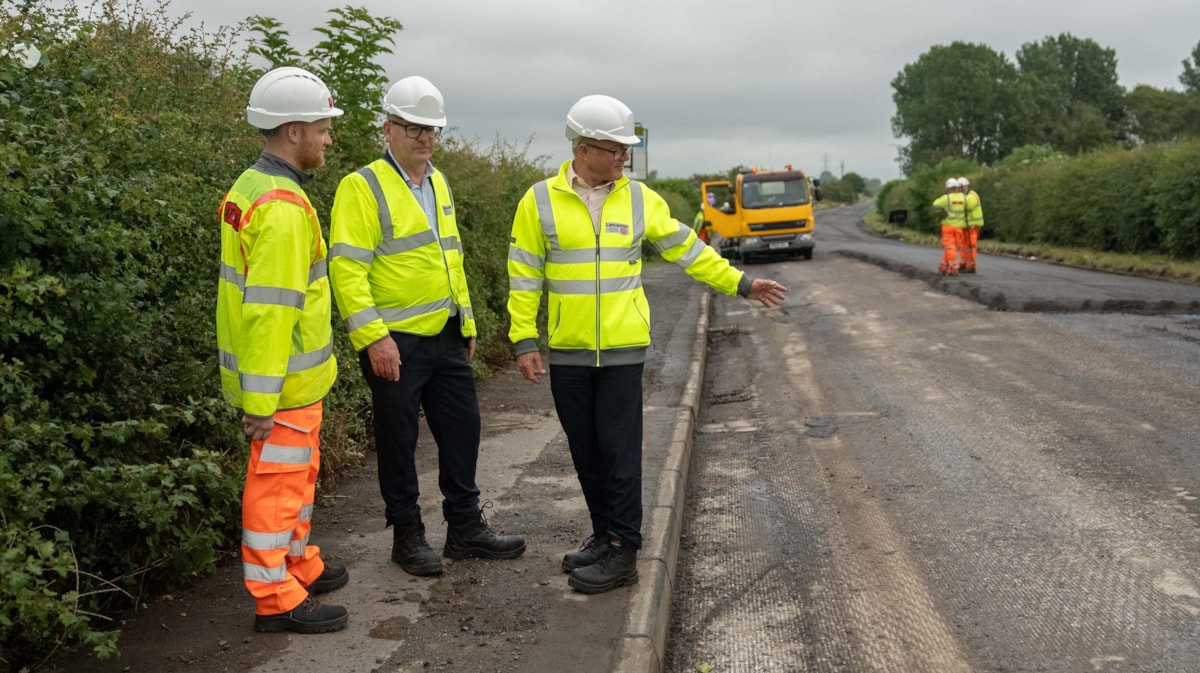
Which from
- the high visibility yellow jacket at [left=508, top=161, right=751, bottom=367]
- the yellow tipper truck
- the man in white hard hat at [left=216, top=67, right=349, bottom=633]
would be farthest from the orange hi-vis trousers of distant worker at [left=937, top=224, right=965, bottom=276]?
the man in white hard hat at [left=216, top=67, right=349, bottom=633]

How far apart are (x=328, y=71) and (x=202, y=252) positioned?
464cm

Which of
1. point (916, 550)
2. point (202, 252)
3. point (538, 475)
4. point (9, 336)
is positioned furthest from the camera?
point (538, 475)

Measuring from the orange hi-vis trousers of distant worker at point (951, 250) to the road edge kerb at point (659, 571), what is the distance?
42.9 feet

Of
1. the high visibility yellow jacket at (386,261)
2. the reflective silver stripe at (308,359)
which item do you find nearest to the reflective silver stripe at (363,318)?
the high visibility yellow jacket at (386,261)

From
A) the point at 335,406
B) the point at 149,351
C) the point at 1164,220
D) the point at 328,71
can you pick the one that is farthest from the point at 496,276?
the point at 1164,220

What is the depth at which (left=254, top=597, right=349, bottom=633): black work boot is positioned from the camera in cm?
444

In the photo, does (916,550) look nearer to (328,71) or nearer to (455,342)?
(455,342)

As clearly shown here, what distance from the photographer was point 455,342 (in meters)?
5.36

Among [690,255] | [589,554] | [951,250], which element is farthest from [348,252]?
[951,250]

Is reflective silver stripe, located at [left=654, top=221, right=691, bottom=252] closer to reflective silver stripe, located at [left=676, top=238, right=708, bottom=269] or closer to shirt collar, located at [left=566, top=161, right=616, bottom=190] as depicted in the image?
reflective silver stripe, located at [left=676, top=238, right=708, bottom=269]

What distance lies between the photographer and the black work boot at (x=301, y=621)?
175 inches

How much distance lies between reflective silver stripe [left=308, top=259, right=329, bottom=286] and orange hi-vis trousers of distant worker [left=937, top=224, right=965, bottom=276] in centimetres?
1741

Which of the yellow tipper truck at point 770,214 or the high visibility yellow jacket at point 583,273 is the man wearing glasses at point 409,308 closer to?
the high visibility yellow jacket at point 583,273

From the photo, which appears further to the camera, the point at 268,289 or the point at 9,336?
the point at 268,289
